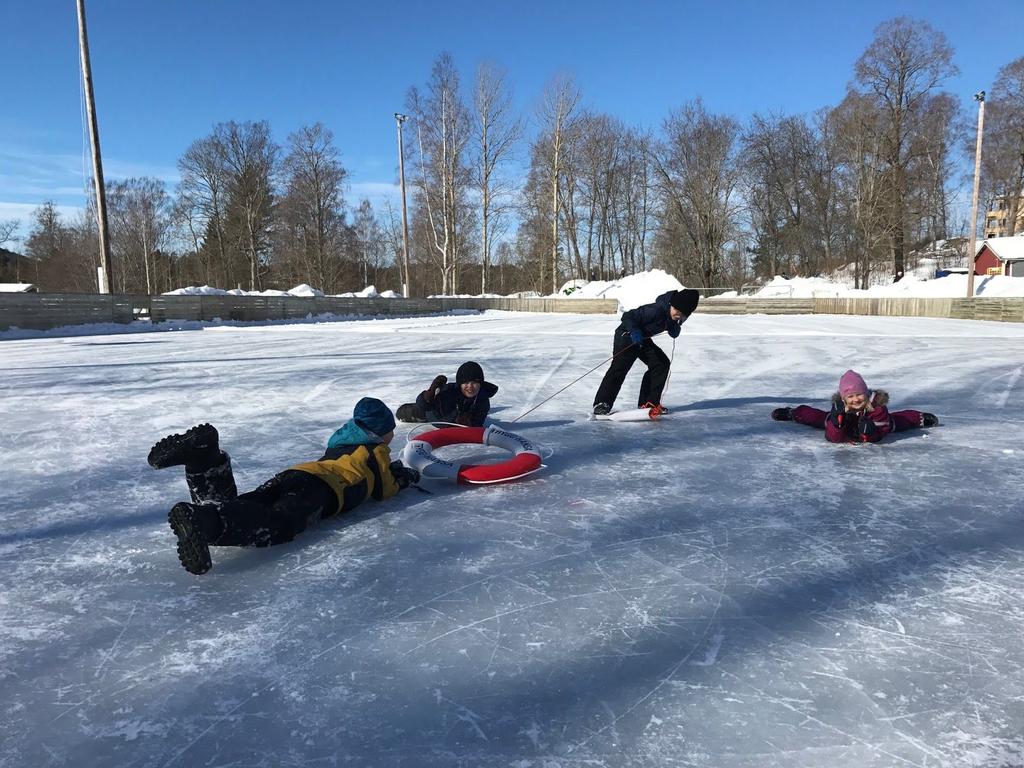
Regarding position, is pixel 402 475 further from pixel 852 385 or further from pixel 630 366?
pixel 852 385

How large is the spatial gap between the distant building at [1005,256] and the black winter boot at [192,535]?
144ft

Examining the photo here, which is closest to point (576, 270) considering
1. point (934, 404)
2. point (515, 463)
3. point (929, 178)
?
point (929, 178)

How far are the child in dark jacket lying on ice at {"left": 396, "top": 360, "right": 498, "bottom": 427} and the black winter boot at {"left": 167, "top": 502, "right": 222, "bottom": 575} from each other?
2.46 m

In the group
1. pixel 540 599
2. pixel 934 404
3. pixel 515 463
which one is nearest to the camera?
pixel 540 599

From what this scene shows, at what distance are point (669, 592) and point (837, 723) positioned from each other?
740 millimetres

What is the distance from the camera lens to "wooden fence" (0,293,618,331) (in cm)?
1485

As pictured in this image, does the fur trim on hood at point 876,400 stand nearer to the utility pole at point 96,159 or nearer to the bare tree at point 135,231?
the utility pole at point 96,159

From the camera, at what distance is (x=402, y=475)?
334 cm

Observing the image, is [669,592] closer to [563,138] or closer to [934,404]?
[934,404]

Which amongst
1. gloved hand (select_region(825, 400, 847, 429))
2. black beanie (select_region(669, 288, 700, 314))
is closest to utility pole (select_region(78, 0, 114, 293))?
black beanie (select_region(669, 288, 700, 314))

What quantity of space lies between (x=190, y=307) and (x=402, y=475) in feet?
61.2

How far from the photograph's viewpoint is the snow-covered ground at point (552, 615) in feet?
4.93

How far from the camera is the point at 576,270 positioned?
41875mm

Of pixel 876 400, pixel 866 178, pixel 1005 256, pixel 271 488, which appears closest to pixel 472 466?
pixel 271 488
